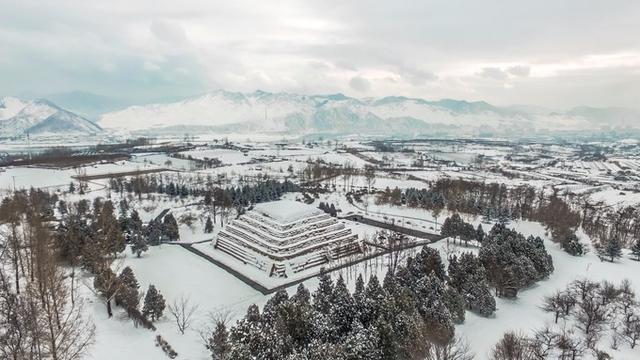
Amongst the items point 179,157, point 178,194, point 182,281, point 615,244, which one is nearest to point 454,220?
point 615,244

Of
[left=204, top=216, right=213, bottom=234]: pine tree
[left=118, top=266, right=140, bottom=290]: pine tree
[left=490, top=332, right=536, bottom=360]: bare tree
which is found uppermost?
[left=118, top=266, right=140, bottom=290]: pine tree

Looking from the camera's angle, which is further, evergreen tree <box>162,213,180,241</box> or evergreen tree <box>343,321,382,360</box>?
evergreen tree <box>162,213,180,241</box>

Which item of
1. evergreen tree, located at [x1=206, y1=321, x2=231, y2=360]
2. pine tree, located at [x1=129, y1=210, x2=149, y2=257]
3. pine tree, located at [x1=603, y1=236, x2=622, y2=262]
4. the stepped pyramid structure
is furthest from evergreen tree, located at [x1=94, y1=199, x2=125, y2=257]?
pine tree, located at [x1=603, y1=236, x2=622, y2=262]

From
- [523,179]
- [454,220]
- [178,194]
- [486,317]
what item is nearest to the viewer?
[486,317]

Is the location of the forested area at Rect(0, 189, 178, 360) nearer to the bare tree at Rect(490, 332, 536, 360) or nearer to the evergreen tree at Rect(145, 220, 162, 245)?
the evergreen tree at Rect(145, 220, 162, 245)

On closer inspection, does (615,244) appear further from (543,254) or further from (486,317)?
(486,317)

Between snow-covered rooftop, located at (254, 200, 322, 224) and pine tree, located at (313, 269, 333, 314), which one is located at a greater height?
snow-covered rooftop, located at (254, 200, 322, 224)

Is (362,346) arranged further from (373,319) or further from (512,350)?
(512,350)
